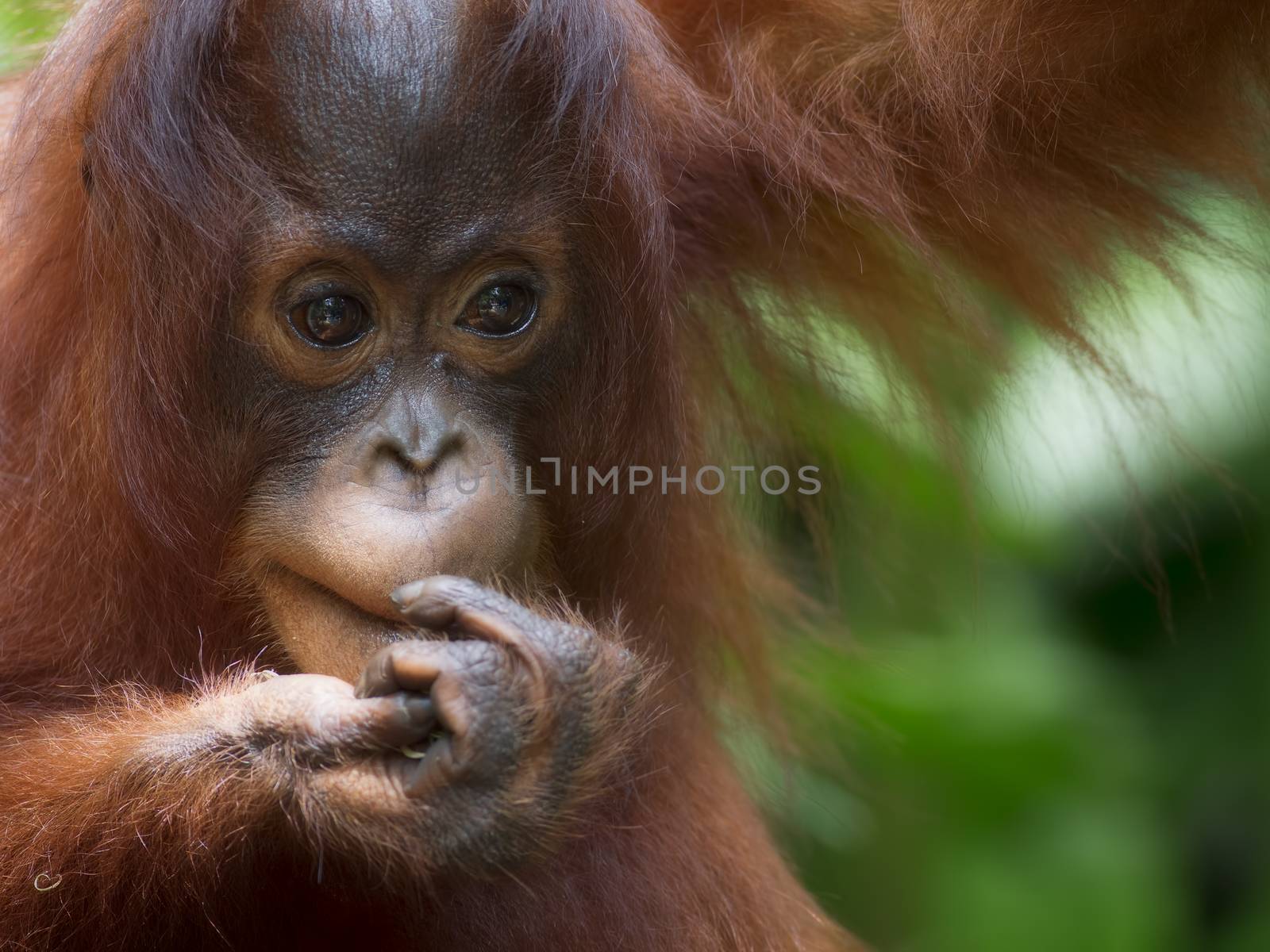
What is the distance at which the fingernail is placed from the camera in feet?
5.14

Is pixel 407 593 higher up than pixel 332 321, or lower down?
lower down

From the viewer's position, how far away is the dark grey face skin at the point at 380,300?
1.77 metres

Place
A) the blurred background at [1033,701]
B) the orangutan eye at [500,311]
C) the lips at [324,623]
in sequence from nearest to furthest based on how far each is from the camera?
the lips at [324,623] < the orangutan eye at [500,311] < the blurred background at [1033,701]

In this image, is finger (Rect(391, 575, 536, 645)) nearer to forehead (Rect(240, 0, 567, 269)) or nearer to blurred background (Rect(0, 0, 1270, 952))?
forehead (Rect(240, 0, 567, 269))

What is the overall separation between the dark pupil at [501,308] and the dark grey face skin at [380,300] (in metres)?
0.01

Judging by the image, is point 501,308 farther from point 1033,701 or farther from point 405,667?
point 1033,701

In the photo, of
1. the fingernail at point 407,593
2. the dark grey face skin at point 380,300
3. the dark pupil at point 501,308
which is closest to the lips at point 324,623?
the dark grey face skin at point 380,300

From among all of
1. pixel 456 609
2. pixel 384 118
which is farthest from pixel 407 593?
pixel 384 118

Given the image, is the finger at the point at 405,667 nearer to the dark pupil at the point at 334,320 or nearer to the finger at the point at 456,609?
the finger at the point at 456,609

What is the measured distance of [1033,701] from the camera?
3195 millimetres

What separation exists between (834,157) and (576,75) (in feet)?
1.79

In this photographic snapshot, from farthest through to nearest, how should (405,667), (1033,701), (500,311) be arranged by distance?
(1033,701) < (500,311) < (405,667)

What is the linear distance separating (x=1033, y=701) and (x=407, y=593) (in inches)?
78.6

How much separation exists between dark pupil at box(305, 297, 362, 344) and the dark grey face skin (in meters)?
0.01
